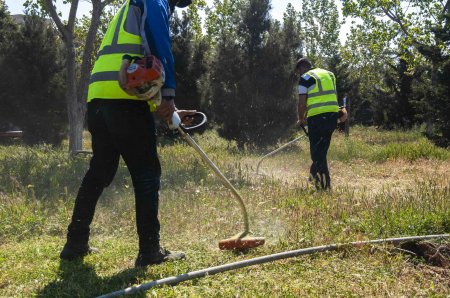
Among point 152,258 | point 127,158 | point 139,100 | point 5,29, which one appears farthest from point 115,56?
point 5,29

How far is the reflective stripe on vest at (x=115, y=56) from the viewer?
3.09 metres

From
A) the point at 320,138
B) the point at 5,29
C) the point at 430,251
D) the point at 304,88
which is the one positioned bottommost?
the point at 430,251

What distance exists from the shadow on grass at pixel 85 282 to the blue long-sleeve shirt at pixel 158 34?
116 centimetres

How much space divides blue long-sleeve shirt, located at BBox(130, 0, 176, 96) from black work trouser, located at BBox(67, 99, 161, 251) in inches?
9.6

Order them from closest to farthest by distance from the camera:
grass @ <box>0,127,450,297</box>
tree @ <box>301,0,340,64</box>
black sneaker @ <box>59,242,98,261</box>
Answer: grass @ <box>0,127,450,297</box>
black sneaker @ <box>59,242,98,261</box>
tree @ <box>301,0,340,64</box>

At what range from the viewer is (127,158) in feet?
10.2

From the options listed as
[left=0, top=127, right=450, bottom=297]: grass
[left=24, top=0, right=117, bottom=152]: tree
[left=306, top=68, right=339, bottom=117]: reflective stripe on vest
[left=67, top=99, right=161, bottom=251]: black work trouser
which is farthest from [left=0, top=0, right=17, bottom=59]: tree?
[left=67, top=99, right=161, bottom=251]: black work trouser

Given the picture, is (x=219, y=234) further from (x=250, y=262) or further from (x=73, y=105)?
(x=73, y=105)

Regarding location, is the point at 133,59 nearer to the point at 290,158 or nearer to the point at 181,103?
the point at 290,158

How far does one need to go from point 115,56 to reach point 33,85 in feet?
39.6

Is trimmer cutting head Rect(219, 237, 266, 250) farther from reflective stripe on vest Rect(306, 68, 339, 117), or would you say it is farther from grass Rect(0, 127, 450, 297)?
reflective stripe on vest Rect(306, 68, 339, 117)

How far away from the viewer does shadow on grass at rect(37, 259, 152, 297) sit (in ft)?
9.19

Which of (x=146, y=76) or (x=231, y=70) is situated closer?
(x=146, y=76)

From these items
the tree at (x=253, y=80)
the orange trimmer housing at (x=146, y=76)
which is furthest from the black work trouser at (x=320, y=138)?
the tree at (x=253, y=80)
